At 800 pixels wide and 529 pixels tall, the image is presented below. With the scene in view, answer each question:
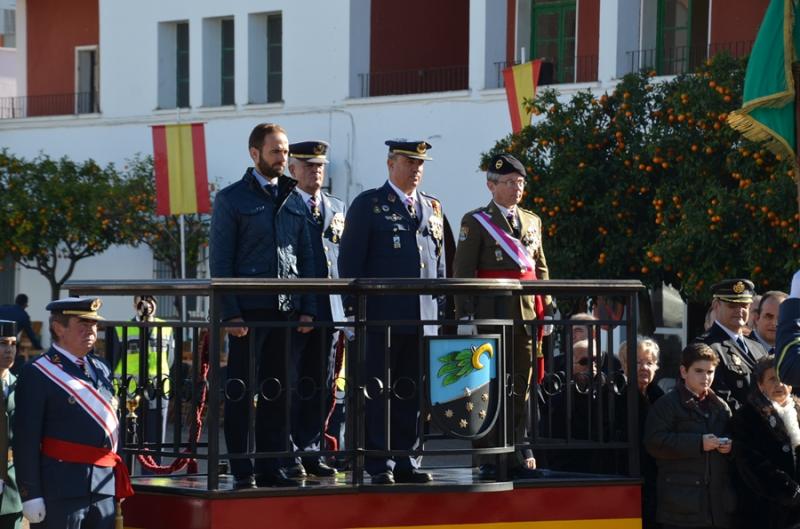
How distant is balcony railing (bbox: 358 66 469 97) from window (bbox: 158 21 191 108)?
442 cm

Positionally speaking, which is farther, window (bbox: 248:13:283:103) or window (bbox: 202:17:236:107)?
window (bbox: 202:17:236:107)

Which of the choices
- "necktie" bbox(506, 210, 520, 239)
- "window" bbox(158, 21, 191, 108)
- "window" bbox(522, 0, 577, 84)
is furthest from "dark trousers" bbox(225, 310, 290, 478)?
"window" bbox(158, 21, 191, 108)

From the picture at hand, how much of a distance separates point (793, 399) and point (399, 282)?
2553 millimetres

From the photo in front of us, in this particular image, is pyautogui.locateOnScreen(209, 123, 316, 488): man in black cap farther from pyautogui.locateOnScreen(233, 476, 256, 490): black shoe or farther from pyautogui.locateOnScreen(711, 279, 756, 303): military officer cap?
pyautogui.locateOnScreen(711, 279, 756, 303): military officer cap

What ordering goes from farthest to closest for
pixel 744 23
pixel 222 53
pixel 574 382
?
1. pixel 222 53
2. pixel 744 23
3. pixel 574 382

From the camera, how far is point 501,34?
3034cm

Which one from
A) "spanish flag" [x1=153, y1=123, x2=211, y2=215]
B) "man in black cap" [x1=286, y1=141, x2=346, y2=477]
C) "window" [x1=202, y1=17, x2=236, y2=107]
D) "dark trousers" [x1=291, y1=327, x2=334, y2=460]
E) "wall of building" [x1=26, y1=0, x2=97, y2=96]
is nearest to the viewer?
"man in black cap" [x1=286, y1=141, x2=346, y2=477]

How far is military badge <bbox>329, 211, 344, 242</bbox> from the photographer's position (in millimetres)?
10281

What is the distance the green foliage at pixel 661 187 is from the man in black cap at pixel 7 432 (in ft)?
34.4

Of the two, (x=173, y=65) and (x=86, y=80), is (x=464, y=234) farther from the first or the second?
(x=86, y=80)

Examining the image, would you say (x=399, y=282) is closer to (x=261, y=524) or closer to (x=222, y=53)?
(x=261, y=524)

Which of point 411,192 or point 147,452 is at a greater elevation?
point 411,192

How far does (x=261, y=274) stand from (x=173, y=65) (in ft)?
87.4

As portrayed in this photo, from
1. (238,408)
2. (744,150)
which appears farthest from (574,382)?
(744,150)
